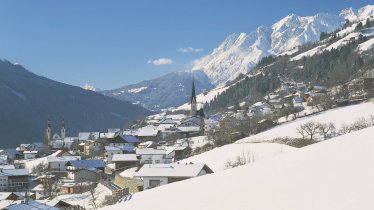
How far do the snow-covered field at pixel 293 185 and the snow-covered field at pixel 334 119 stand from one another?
35.5 meters

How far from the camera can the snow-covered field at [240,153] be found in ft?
161

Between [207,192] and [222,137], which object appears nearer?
[207,192]

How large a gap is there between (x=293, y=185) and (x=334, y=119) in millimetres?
46448

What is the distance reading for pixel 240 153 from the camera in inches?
2119

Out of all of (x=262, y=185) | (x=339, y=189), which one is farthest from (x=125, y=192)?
(x=339, y=189)

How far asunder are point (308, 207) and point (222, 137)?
188 feet

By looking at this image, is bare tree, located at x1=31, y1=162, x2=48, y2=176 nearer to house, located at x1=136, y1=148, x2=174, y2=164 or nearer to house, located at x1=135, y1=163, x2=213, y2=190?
house, located at x1=136, y1=148, x2=174, y2=164

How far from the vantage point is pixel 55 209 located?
39281 millimetres

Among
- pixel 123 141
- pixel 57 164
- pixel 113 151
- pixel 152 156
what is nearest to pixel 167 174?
pixel 152 156

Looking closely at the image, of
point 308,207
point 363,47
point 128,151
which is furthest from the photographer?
point 363,47

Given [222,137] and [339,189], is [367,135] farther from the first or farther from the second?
[222,137]

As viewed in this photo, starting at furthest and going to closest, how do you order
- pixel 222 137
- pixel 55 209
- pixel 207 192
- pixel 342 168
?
pixel 222 137 → pixel 55 209 → pixel 207 192 → pixel 342 168

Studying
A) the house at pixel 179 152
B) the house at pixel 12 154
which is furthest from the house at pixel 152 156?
the house at pixel 12 154

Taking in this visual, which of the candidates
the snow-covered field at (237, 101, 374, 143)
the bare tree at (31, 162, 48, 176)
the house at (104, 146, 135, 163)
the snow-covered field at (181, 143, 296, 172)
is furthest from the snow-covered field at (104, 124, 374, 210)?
the bare tree at (31, 162, 48, 176)
